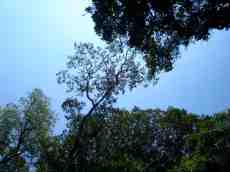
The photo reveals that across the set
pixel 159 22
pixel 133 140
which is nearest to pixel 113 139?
pixel 133 140

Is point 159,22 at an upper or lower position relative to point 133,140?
lower

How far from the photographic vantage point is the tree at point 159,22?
17.7 meters

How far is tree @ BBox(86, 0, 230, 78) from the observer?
57.9 ft

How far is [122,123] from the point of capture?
3988cm

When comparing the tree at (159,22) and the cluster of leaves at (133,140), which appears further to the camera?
the cluster of leaves at (133,140)

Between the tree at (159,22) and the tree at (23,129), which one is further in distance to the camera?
the tree at (23,129)

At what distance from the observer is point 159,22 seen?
18922 millimetres

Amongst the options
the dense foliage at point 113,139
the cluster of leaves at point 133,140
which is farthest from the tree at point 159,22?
the cluster of leaves at point 133,140

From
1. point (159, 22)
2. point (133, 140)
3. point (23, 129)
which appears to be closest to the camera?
point (159, 22)

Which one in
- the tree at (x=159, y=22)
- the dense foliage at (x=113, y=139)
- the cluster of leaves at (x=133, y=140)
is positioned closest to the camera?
the tree at (x=159, y=22)

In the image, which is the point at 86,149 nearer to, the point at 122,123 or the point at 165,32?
the point at 122,123

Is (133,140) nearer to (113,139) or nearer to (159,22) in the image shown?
(113,139)

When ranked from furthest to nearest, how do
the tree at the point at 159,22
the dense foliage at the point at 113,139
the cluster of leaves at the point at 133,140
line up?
the cluster of leaves at the point at 133,140, the dense foliage at the point at 113,139, the tree at the point at 159,22

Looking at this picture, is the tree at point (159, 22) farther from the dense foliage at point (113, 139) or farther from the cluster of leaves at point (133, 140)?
the cluster of leaves at point (133, 140)
